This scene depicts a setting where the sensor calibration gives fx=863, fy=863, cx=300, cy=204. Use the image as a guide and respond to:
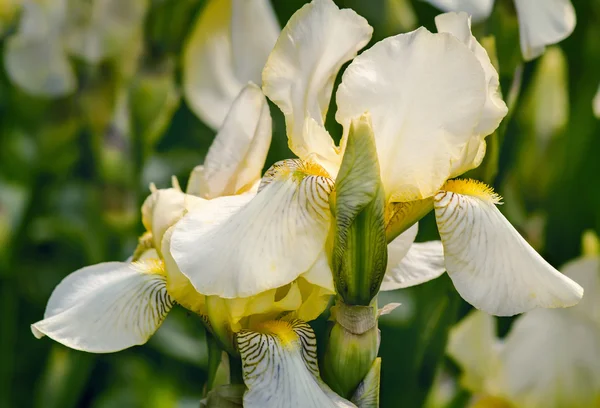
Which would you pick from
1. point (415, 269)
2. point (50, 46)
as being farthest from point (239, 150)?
point (50, 46)

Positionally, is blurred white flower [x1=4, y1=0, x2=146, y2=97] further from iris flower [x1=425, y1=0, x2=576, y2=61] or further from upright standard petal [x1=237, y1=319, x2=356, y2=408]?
upright standard petal [x1=237, y1=319, x2=356, y2=408]

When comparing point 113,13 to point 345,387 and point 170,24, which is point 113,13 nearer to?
point 170,24

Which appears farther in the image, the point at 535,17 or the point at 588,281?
the point at 588,281

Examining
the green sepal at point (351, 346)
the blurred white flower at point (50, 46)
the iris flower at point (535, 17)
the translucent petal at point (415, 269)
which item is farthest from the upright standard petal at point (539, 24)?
the blurred white flower at point (50, 46)

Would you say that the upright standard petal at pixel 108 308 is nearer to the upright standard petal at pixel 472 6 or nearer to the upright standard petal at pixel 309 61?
the upright standard petal at pixel 309 61

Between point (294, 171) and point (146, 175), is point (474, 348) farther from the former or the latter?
point (146, 175)

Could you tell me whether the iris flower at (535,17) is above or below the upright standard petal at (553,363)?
above
